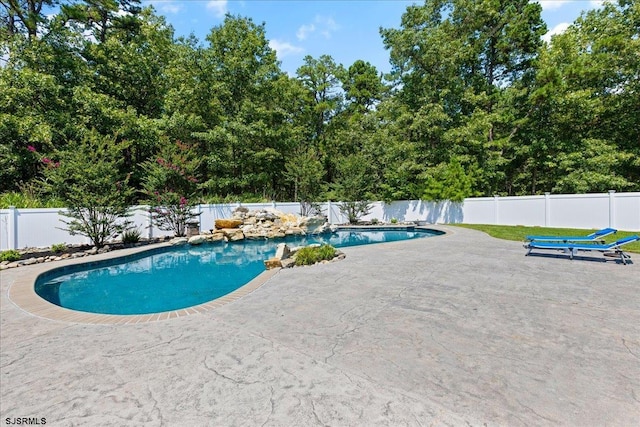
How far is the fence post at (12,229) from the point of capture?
30.4ft

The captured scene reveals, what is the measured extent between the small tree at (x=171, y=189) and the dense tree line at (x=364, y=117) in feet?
0.31

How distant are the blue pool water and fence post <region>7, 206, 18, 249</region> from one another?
11.0ft

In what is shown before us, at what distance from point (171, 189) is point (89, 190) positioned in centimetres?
412

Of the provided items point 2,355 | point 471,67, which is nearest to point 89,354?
point 2,355

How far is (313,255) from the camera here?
24.7 ft

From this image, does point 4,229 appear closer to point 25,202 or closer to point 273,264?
point 25,202

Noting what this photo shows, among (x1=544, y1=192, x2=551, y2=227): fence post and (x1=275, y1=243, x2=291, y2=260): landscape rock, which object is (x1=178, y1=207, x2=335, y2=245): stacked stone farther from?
(x1=544, y1=192, x2=551, y2=227): fence post

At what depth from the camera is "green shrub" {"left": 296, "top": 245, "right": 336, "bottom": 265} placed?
7.40 meters

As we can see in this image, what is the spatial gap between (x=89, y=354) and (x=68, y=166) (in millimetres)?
9797

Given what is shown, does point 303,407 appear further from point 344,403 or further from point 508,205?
point 508,205

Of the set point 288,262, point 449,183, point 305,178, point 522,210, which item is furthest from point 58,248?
point 522,210

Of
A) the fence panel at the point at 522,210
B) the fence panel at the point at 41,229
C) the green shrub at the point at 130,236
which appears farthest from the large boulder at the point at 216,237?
the fence panel at the point at 522,210

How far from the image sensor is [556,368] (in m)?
2.51

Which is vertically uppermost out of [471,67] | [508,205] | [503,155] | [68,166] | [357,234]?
[471,67]
